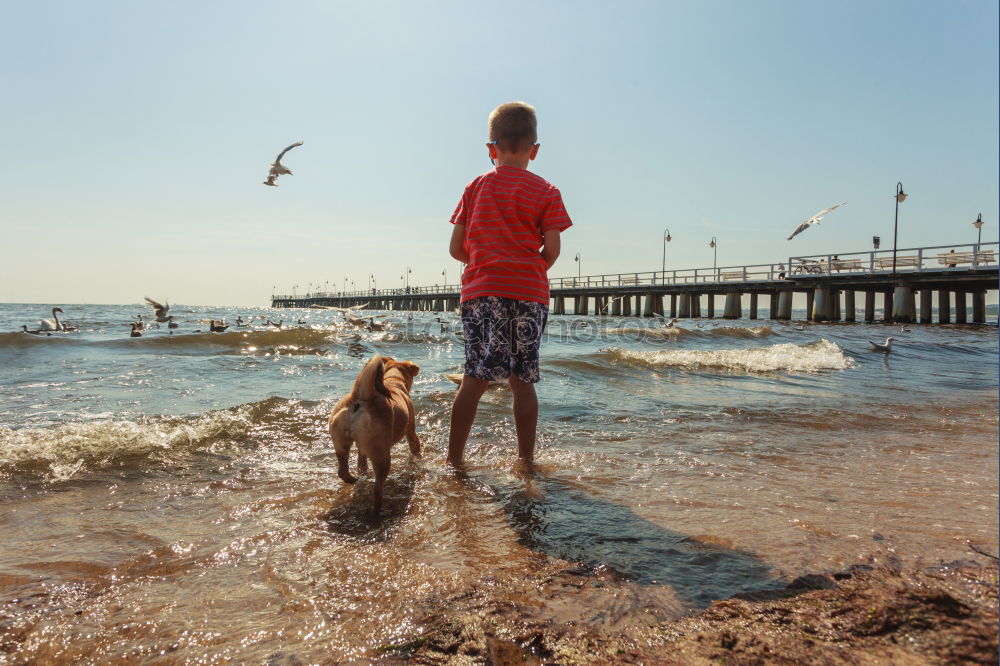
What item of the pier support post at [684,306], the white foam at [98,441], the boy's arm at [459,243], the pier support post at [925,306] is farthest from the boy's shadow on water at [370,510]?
the pier support post at [684,306]

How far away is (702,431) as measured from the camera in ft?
12.8

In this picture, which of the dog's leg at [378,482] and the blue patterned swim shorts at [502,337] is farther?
the blue patterned swim shorts at [502,337]

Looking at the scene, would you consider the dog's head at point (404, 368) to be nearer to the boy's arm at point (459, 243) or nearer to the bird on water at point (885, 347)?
the boy's arm at point (459, 243)

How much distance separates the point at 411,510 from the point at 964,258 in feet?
111

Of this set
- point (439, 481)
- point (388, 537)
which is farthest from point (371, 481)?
point (388, 537)

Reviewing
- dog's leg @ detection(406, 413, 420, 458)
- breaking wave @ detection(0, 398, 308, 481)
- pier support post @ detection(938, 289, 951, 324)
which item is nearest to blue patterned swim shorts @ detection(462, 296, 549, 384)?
dog's leg @ detection(406, 413, 420, 458)

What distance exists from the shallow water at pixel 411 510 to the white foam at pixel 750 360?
3177 millimetres

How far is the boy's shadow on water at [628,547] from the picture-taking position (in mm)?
1519

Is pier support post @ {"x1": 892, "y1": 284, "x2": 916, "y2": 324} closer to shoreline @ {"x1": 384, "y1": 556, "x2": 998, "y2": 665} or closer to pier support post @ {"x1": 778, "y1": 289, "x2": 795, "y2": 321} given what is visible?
pier support post @ {"x1": 778, "y1": 289, "x2": 795, "y2": 321}

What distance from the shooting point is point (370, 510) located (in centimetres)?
230

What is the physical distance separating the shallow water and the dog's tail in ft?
1.64

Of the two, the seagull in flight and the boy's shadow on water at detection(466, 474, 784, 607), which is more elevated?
the seagull in flight

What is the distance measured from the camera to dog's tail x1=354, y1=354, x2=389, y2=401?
232 centimetres

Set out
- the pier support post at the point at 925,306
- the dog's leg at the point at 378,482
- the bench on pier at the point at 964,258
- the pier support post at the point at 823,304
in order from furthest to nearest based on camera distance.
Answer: the pier support post at the point at 823,304 < the pier support post at the point at 925,306 < the bench on pier at the point at 964,258 < the dog's leg at the point at 378,482
